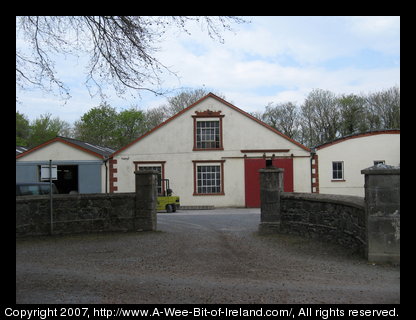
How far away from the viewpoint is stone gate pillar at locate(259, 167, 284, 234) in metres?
13.1

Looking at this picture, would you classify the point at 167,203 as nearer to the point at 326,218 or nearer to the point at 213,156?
the point at 213,156

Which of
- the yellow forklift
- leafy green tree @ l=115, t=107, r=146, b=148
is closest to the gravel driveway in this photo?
the yellow forklift

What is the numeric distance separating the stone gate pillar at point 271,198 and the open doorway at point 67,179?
21.4 m

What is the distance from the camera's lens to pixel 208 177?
92.0ft

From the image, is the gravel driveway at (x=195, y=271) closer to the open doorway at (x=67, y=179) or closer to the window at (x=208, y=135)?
the window at (x=208, y=135)

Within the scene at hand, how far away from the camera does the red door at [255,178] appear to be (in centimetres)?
2747

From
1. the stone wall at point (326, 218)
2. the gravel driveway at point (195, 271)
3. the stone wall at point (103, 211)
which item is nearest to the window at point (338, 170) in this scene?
the stone wall at point (326, 218)

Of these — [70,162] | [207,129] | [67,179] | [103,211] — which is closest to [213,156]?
[207,129]

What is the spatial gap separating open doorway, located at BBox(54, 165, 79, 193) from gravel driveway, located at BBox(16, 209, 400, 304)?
2051 centimetres

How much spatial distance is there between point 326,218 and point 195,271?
4462 millimetres

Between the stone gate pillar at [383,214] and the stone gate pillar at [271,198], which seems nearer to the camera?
the stone gate pillar at [383,214]

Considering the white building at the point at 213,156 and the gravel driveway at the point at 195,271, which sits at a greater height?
the white building at the point at 213,156

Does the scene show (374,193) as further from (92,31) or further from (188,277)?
(92,31)

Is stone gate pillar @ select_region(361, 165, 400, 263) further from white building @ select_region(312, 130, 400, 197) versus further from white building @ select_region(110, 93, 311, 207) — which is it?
white building @ select_region(312, 130, 400, 197)
